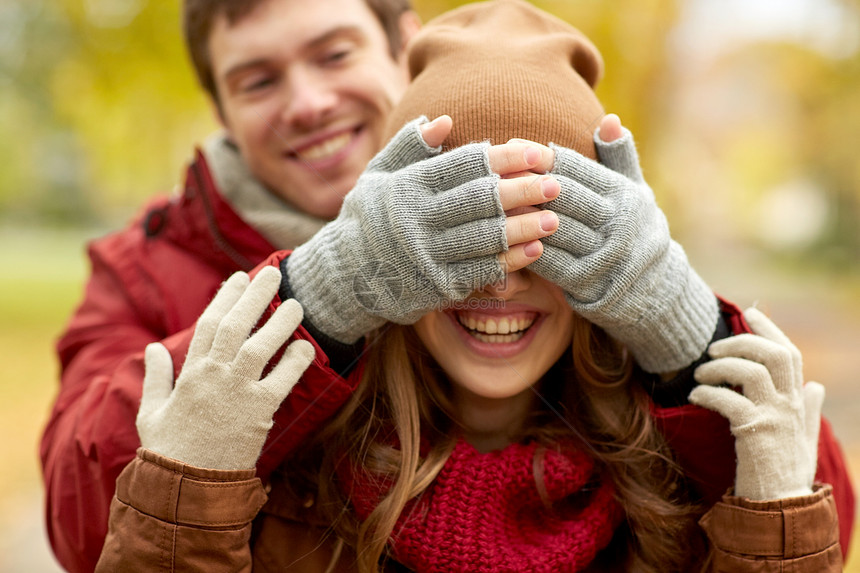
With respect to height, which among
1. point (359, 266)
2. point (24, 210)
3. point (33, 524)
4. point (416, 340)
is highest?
point (359, 266)

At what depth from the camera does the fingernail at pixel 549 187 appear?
159 cm

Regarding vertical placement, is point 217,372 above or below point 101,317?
above

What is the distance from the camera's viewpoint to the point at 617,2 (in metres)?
6.00

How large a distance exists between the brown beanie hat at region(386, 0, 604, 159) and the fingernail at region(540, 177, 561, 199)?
0.59 feet

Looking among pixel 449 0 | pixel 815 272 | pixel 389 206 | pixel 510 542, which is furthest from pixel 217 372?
pixel 815 272

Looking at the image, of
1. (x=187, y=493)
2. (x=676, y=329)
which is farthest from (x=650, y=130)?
(x=187, y=493)

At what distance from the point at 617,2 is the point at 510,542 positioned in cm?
513

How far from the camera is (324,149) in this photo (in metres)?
2.63

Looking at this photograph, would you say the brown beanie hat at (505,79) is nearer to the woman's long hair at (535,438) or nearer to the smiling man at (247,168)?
the woman's long hair at (535,438)

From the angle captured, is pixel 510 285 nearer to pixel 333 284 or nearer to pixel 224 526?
pixel 333 284

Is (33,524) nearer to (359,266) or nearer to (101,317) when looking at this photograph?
(101,317)

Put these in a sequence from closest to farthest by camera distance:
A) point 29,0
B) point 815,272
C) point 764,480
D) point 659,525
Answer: point 764,480, point 659,525, point 29,0, point 815,272

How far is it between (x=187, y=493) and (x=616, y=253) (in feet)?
3.34

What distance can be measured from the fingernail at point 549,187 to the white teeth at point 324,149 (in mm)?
1196
